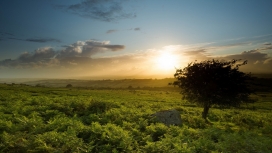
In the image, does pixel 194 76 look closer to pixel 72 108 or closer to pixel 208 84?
pixel 208 84

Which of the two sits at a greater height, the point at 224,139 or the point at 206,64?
the point at 206,64

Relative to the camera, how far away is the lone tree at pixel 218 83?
2184 cm

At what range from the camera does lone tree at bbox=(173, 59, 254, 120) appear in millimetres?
21844

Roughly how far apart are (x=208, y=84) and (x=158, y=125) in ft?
28.1

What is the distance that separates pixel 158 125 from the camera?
16953 millimetres

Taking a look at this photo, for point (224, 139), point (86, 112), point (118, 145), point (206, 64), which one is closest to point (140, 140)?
point (118, 145)

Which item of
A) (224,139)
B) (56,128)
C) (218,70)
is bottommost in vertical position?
(224,139)

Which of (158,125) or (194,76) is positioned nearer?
(158,125)

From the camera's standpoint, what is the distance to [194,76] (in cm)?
2308

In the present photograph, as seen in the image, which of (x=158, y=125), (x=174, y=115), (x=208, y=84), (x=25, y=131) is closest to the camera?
(x=25, y=131)

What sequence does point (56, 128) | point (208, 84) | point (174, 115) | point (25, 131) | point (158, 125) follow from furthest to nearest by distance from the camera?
1. point (208, 84)
2. point (174, 115)
3. point (158, 125)
4. point (56, 128)
5. point (25, 131)

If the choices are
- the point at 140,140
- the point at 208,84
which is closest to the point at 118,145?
the point at 140,140

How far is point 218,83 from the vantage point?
22.1 metres

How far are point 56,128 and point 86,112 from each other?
7.62 meters
